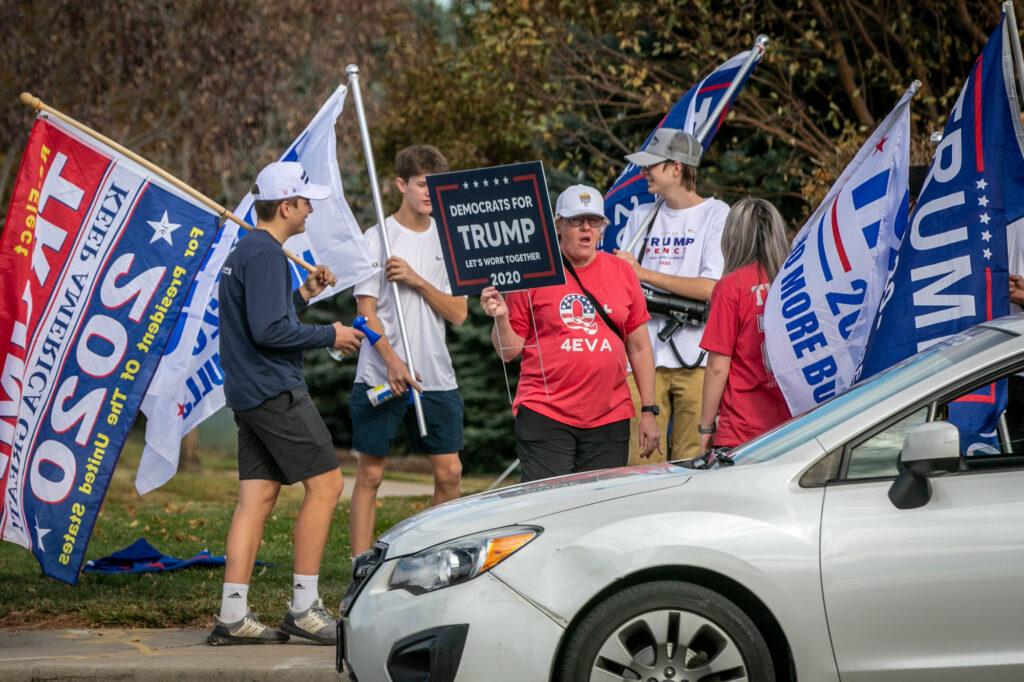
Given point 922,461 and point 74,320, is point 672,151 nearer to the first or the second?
point 74,320

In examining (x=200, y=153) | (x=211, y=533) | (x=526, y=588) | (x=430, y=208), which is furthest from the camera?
(x=200, y=153)

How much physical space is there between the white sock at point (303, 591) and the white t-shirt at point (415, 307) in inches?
48.2

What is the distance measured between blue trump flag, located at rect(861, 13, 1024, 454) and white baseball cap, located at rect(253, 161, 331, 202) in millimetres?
2576

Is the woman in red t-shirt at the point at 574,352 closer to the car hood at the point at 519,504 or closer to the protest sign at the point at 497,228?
the protest sign at the point at 497,228

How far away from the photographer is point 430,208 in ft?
24.1

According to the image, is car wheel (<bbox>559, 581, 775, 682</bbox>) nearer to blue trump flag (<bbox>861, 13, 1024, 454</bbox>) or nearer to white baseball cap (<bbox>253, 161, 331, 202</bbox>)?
blue trump flag (<bbox>861, 13, 1024, 454</bbox>)

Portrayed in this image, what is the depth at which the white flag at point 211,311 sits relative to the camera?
744 centimetres

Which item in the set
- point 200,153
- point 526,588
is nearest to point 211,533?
point 526,588

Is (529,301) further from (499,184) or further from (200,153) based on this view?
(200,153)

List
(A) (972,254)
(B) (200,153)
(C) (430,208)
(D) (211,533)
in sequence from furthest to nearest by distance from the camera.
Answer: (B) (200,153) → (D) (211,533) → (C) (430,208) → (A) (972,254)

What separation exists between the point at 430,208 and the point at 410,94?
12.8 m

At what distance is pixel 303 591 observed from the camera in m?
6.54

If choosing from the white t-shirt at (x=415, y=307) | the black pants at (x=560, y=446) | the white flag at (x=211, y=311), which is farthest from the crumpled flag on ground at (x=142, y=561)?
the black pants at (x=560, y=446)

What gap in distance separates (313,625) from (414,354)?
1.58 metres
